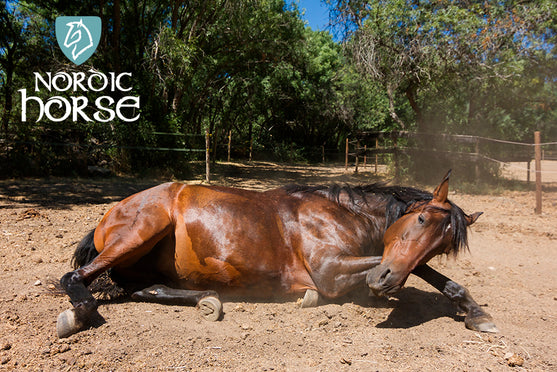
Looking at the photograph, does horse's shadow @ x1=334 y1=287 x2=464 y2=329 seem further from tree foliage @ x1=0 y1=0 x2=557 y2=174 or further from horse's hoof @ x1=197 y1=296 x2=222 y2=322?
tree foliage @ x1=0 y1=0 x2=557 y2=174

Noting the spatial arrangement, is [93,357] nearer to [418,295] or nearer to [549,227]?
[418,295]

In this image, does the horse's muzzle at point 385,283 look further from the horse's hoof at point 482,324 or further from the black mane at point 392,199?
the horse's hoof at point 482,324

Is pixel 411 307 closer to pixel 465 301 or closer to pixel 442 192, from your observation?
pixel 465 301

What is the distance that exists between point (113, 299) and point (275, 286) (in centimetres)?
147

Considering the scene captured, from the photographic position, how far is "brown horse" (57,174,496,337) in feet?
9.74

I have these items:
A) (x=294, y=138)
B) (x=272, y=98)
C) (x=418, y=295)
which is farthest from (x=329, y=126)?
(x=418, y=295)

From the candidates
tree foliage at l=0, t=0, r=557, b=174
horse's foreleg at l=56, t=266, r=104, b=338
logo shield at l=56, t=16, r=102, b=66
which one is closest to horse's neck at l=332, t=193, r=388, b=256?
horse's foreleg at l=56, t=266, r=104, b=338

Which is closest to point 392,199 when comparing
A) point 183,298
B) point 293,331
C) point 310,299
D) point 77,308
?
point 310,299

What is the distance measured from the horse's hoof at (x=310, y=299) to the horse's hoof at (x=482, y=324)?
3.99 ft

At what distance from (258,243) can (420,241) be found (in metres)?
1.34

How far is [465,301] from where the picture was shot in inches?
123

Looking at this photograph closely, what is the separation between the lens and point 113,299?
339cm

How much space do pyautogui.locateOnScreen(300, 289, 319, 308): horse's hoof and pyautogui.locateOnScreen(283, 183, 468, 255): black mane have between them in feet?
2.90

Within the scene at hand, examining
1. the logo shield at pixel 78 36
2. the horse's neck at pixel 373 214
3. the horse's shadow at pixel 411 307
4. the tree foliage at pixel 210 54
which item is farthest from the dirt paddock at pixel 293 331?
the logo shield at pixel 78 36
